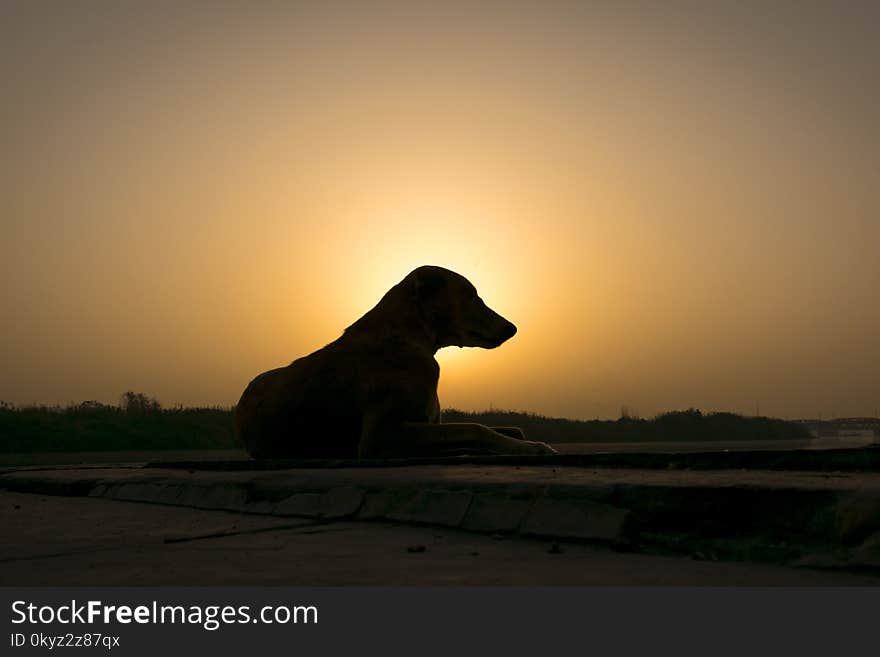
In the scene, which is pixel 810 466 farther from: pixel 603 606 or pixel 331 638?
pixel 331 638

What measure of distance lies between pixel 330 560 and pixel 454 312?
530 cm

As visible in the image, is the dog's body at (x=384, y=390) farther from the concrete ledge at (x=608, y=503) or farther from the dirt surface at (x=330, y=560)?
the dirt surface at (x=330, y=560)

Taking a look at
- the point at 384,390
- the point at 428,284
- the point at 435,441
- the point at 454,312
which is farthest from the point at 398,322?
the point at 435,441

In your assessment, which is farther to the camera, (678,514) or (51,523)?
(51,523)

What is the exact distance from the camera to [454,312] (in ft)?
24.6

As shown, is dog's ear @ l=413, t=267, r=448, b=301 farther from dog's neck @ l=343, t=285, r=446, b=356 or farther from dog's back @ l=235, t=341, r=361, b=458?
dog's back @ l=235, t=341, r=361, b=458

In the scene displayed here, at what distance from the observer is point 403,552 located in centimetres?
242

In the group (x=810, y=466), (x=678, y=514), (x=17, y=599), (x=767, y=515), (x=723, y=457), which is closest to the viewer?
(x=17, y=599)

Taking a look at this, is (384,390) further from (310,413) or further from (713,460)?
(713,460)

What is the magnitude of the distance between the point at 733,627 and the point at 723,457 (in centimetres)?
216

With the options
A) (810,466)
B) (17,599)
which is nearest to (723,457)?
(810,466)

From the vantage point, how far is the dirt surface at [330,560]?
76.7 inches

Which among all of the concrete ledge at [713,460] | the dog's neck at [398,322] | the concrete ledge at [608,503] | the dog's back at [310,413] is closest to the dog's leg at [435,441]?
the dog's back at [310,413]

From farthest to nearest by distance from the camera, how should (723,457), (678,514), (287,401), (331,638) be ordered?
1. (287,401)
2. (723,457)
3. (678,514)
4. (331,638)
